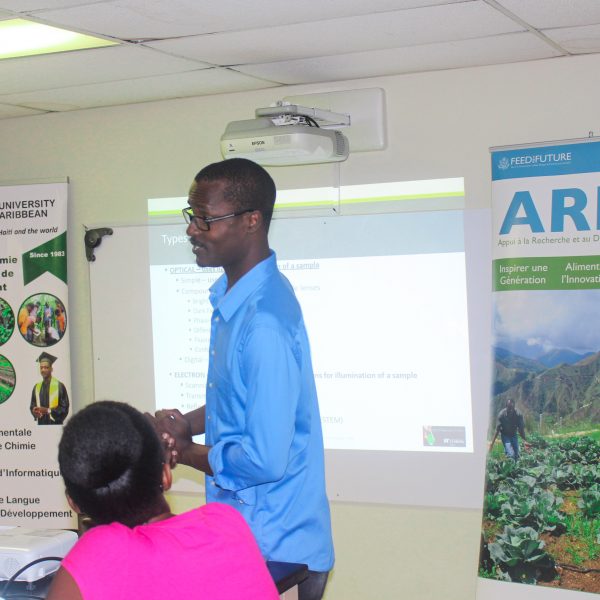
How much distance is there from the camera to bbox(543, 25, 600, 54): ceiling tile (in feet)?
9.88

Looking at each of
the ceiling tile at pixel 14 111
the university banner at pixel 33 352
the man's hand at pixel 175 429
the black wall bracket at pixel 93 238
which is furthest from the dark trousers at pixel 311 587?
the ceiling tile at pixel 14 111

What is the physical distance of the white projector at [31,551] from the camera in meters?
1.96

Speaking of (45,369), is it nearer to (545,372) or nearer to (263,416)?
(545,372)

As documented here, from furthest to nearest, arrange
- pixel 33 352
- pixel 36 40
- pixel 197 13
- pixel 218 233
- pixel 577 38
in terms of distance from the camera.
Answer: pixel 33 352 → pixel 577 38 → pixel 36 40 → pixel 197 13 → pixel 218 233

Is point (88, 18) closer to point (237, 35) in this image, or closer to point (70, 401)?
point (237, 35)

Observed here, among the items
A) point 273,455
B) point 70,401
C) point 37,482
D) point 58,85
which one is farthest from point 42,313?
point 273,455

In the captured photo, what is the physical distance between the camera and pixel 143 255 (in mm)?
4320

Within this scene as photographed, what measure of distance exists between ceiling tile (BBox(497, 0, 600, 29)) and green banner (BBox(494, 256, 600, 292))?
2.99 ft

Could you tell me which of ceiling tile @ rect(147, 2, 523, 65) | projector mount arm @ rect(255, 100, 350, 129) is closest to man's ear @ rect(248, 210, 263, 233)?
ceiling tile @ rect(147, 2, 523, 65)

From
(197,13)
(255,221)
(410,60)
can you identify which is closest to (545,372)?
(410,60)

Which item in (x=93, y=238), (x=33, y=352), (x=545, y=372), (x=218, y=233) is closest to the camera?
(x=218, y=233)

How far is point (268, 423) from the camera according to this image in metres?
2.07

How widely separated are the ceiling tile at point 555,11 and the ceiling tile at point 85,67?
1233mm

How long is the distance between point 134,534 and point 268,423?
0.63 meters
